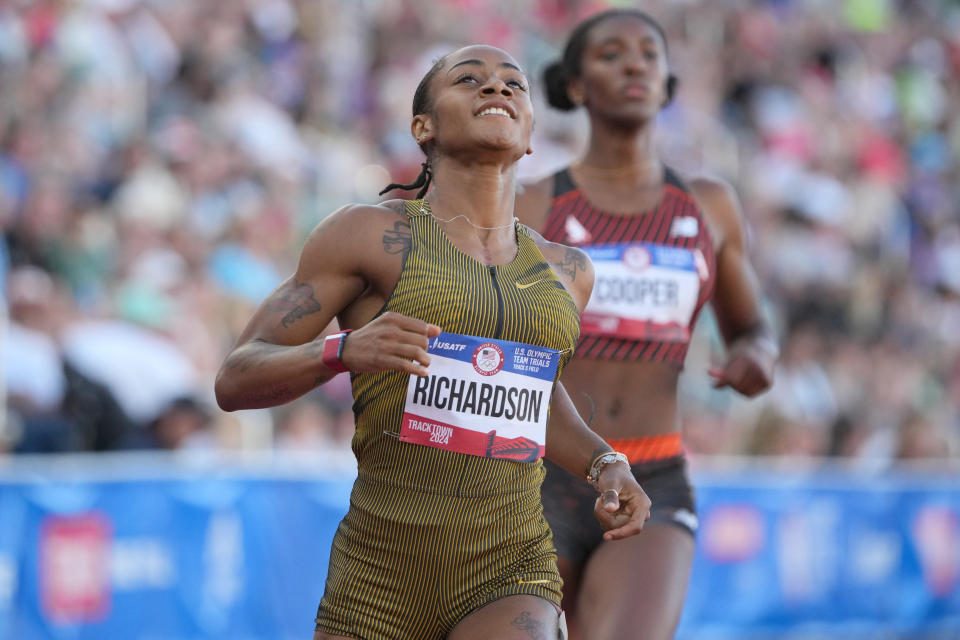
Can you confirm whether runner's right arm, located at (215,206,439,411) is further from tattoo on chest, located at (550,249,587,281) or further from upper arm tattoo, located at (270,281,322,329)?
tattoo on chest, located at (550,249,587,281)

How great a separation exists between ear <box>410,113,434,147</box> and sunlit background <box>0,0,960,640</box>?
3061 millimetres

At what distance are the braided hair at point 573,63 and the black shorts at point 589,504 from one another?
171cm

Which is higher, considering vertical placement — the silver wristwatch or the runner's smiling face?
the runner's smiling face

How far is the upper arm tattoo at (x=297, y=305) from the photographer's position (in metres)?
4.12

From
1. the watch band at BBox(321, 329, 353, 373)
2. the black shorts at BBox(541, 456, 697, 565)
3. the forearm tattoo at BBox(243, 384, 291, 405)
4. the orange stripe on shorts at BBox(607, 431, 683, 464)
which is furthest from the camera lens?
the orange stripe on shorts at BBox(607, 431, 683, 464)

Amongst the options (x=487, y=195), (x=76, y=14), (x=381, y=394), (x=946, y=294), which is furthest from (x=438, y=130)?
(x=946, y=294)

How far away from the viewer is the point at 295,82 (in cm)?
1284

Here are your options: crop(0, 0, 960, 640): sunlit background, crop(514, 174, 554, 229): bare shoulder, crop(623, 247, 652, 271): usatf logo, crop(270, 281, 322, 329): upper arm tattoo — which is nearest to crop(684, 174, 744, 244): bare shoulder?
crop(623, 247, 652, 271): usatf logo

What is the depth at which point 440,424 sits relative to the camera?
13.5 feet

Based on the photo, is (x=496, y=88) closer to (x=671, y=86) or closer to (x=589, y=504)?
(x=589, y=504)

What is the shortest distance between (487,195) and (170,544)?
467 cm

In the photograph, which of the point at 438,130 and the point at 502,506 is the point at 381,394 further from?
the point at 438,130

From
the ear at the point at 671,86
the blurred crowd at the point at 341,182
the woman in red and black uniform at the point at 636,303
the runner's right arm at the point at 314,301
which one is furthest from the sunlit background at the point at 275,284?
the runner's right arm at the point at 314,301

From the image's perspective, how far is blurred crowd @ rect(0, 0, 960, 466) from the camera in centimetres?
919
